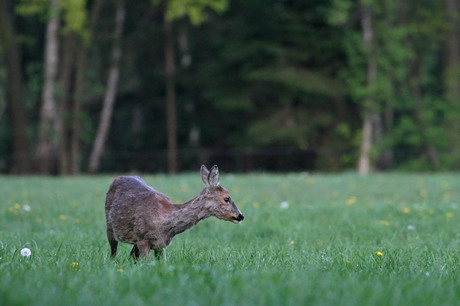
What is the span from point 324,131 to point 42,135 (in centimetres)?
1371

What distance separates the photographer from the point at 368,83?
33938mm

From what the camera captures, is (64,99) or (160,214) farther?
(64,99)

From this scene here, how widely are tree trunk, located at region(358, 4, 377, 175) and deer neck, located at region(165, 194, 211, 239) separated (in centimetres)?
2756

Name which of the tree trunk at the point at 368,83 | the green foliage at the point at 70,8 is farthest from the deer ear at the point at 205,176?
the tree trunk at the point at 368,83

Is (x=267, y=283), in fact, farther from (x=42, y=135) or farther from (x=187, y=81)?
(x=187, y=81)

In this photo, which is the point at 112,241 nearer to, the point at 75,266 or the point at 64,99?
the point at 75,266

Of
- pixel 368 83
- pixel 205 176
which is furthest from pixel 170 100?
pixel 205 176

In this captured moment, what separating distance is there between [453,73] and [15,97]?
21.9 meters

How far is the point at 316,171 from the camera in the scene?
1326 inches

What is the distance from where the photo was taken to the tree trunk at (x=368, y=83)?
33.4m

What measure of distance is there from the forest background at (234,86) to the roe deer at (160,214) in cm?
2386

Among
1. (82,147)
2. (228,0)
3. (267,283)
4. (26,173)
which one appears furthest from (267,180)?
(82,147)

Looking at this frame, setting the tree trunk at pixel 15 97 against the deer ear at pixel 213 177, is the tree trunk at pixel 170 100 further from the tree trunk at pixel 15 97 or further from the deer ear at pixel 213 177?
the deer ear at pixel 213 177

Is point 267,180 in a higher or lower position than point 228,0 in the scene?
lower
